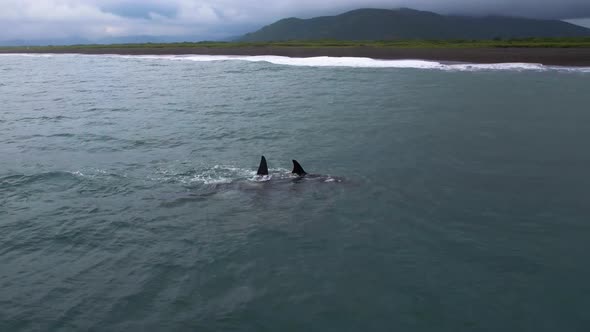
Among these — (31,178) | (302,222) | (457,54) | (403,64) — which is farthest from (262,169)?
(457,54)

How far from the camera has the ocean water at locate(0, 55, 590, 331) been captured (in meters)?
8.74

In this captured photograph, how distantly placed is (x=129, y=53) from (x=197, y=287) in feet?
322

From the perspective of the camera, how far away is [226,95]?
36.1 m

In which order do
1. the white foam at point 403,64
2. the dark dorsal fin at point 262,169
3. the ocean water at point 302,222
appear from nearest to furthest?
1. the ocean water at point 302,222
2. the dark dorsal fin at point 262,169
3. the white foam at point 403,64

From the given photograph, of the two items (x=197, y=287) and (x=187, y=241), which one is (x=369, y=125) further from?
(x=197, y=287)

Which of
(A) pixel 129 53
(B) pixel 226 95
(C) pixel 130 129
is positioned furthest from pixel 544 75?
(A) pixel 129 53

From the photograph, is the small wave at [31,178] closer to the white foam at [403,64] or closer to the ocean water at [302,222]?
the ocean water at [302,222]

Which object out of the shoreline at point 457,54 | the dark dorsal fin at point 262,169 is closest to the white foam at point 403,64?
the shoreline at point 457,54

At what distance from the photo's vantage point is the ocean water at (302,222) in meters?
8.74

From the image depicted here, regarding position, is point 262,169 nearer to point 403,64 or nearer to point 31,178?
point 31,178

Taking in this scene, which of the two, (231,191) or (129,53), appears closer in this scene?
(231,191)

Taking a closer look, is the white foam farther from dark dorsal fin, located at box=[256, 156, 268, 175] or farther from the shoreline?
dark dorsal fin, located at box=[256, 156, 268, 175]

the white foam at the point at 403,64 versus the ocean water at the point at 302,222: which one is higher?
the white foam at the point at 403,64

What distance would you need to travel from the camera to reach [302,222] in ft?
40.9
